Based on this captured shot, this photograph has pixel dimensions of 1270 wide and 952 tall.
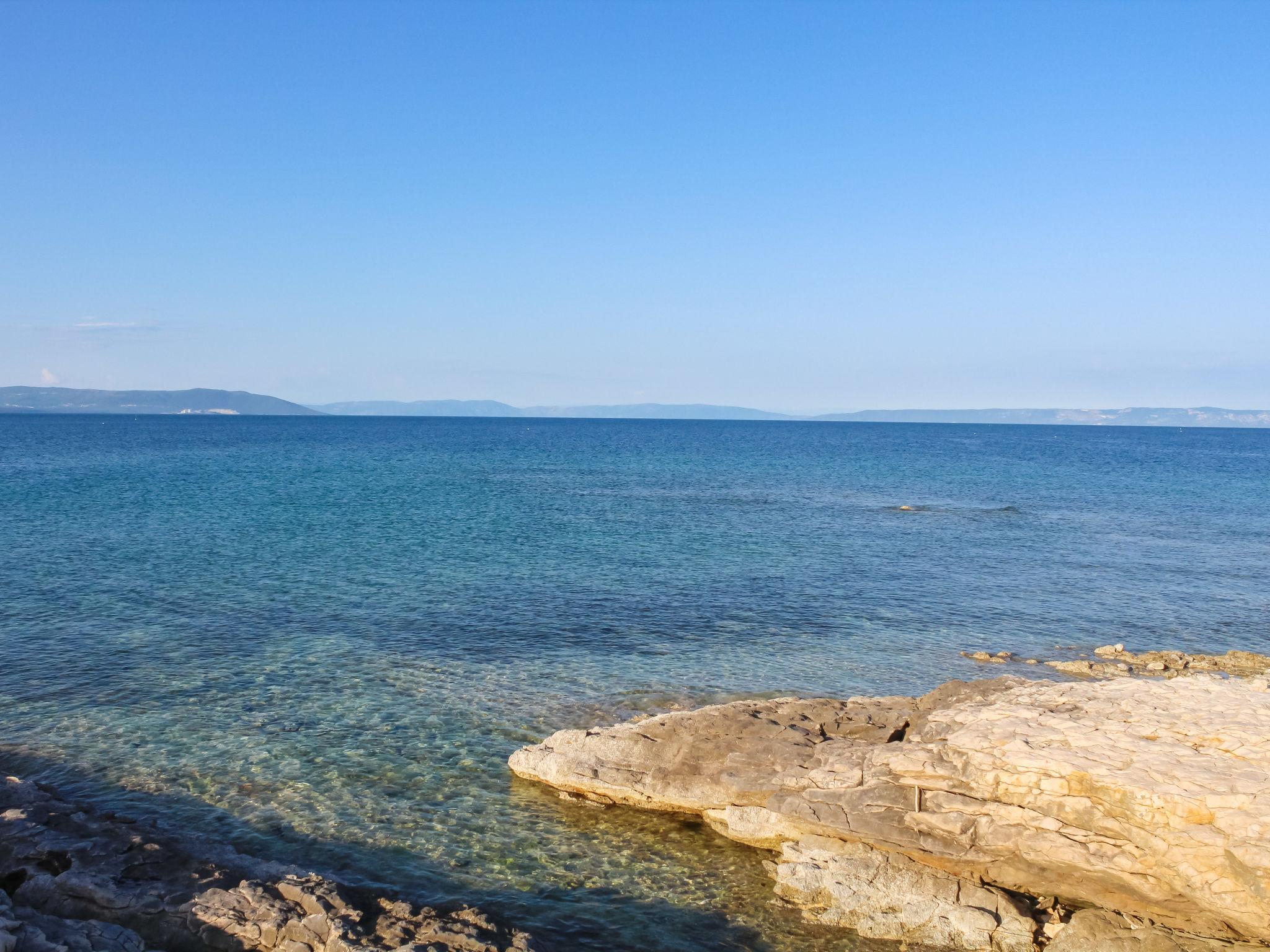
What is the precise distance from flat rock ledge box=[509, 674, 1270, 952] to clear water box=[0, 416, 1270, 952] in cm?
91

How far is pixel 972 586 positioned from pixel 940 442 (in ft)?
507

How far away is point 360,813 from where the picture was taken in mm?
16797

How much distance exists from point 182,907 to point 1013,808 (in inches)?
507

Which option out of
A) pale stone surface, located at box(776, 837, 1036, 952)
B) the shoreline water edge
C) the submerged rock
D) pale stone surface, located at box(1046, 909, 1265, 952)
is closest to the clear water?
pale stone surface, located at box(776, 837, 1036, 952)

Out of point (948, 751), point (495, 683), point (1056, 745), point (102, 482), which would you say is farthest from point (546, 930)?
point (102, 482)

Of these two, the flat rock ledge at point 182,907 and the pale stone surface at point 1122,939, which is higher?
the flat rock ledge at point 182,907

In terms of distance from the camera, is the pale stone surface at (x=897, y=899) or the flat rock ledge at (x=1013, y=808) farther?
the pale stone surface at (x=897, y=899)

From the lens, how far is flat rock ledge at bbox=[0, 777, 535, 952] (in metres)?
11.7

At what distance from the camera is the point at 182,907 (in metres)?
12.3

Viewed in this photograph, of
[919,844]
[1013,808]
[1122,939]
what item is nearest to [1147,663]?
[1013,808]

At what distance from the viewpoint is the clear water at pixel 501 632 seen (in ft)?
51.6

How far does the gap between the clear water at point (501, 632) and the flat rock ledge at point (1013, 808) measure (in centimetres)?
91

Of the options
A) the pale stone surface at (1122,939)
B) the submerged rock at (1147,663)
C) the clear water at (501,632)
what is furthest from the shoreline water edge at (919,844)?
the submerged rock at (1147,663)

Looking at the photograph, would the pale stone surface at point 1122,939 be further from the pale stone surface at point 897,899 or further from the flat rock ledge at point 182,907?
the flat rock ledge at point 182,907
